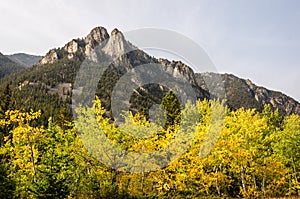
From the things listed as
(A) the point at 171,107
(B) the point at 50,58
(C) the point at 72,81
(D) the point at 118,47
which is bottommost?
(A) the point at 171,107

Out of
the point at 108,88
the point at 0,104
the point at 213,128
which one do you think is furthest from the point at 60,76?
the point at 213,128

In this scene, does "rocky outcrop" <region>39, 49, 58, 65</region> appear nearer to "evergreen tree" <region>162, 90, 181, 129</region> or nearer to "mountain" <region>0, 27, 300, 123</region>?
"mountain" <region>0, 27, 300, 123</region>

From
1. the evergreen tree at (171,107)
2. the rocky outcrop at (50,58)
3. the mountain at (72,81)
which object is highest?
the rocky outcrop at (50,58)

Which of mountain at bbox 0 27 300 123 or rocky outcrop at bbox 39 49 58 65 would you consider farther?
rocky outcrop at bbox 39 49 58 65

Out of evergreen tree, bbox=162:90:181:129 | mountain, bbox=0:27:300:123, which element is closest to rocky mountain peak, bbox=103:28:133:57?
mountain, bbox=0:27:300:123

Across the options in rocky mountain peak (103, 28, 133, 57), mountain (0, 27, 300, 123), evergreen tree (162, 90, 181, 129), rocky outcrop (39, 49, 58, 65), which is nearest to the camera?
evergreen tree (162, 90, 181, 129)

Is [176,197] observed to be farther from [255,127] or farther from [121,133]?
[255,127]

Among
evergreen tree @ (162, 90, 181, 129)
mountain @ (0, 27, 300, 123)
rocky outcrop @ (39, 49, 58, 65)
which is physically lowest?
evergreen tree @ (162, 90, 181, 129)

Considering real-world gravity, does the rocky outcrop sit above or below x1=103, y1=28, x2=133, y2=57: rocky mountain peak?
above

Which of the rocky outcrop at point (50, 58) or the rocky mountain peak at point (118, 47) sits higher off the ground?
the rocky outcrop at point (50, 58)

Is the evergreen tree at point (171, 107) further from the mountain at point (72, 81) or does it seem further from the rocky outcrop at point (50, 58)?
the rocky outcrop at point (50, 58)

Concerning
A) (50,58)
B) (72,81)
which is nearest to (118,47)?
(72,81)

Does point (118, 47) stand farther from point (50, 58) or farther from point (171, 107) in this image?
point (50, 58)

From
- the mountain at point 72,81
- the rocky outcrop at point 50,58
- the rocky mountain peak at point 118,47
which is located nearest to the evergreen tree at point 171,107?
the mountain at point 72,81
